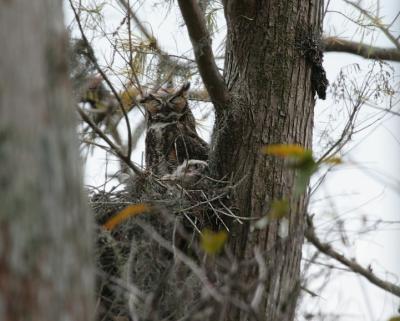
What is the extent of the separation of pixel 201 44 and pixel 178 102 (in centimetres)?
153

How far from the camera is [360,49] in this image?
4.47 m

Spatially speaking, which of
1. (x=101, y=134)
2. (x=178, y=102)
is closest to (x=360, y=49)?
(x=178, y=102)

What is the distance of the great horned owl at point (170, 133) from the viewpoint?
14.8ft

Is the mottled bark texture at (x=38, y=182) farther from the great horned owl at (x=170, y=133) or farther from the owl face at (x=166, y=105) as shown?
the owl face at (x=166, y=105)

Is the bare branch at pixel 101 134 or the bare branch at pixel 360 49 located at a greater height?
the bare branch at pixel 360 49

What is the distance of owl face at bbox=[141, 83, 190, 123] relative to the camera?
15.4ft

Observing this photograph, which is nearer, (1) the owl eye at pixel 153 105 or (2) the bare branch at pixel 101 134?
(2) the bare branch at pixel 101 134

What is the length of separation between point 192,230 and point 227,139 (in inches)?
19.1

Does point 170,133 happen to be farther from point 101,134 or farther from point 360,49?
point 101,134

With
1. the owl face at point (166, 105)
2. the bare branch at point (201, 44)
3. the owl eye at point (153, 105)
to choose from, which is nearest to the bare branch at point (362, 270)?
the bare branch at point (201, 44)

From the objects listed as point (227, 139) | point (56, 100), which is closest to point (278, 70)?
point (227, 139)

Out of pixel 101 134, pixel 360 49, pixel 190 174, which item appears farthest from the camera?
pixel 360 49

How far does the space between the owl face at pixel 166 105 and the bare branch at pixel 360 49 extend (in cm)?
92

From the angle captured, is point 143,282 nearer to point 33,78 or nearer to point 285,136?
point 285,136
